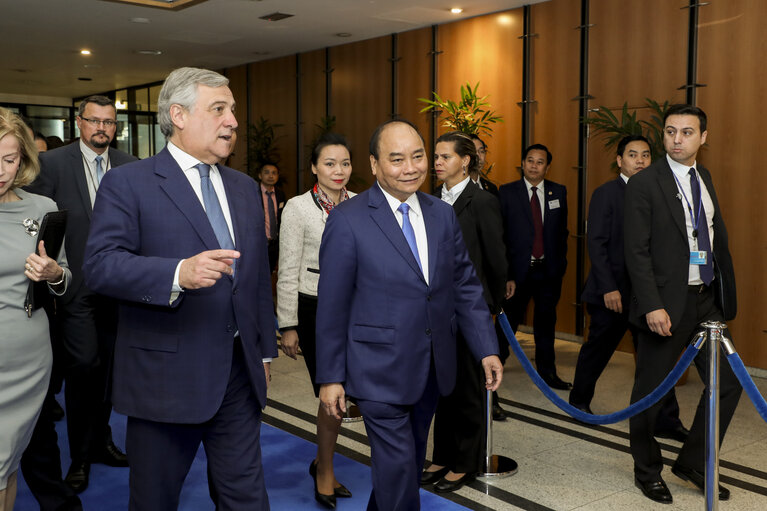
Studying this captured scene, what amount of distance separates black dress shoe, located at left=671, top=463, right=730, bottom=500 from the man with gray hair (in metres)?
2.33

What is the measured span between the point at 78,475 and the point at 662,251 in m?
3.11

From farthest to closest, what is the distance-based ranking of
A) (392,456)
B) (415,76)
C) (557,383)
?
(415,76)
(557,383)
(392,456)

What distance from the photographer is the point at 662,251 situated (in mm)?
3645

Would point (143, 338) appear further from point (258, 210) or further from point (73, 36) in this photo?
point (73, 36)

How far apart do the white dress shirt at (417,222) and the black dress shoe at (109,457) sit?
2328 mm

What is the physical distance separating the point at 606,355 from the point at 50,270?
371cm

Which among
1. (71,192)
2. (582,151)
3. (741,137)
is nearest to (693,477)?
(71,192)

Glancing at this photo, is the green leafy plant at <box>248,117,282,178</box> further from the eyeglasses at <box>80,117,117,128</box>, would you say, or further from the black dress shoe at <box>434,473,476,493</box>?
the black dress shoe at <box>434,473,476,493</box>

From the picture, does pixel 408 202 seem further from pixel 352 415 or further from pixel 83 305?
pixel 352 415

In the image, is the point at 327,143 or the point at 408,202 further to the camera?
the point at 327,143

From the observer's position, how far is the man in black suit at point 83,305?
3506mm

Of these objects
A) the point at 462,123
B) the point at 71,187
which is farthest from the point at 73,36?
the point at 71,187

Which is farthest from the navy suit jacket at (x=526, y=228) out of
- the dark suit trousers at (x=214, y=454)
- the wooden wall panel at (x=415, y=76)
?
the dark suit trousers at (x=214, y=454)

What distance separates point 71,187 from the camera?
145 inches
